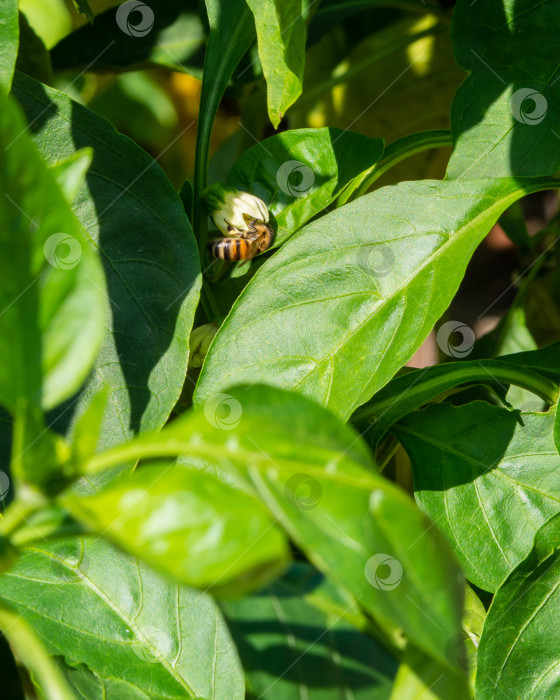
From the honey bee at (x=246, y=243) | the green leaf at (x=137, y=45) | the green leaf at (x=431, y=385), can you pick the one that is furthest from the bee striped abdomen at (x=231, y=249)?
the green leaf at (x=137, y=45)

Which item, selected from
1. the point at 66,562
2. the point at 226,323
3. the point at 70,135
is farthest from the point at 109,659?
the point at 70,135

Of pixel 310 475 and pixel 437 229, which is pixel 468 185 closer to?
pixel 437 229

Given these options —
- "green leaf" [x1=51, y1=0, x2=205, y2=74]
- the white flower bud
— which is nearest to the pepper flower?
the white flower bud

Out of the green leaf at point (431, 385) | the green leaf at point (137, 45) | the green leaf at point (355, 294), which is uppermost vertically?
the green leaf at point (137, 45)

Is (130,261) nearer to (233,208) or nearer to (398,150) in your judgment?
(233,208)

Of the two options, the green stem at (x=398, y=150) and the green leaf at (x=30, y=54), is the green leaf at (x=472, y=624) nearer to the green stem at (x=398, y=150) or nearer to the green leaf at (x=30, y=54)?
the green stem at (x=398, y=150)

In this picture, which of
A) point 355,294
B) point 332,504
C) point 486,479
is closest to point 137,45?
point 355,294

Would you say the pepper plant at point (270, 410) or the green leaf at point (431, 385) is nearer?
the pepper plant at point (270, 410)
